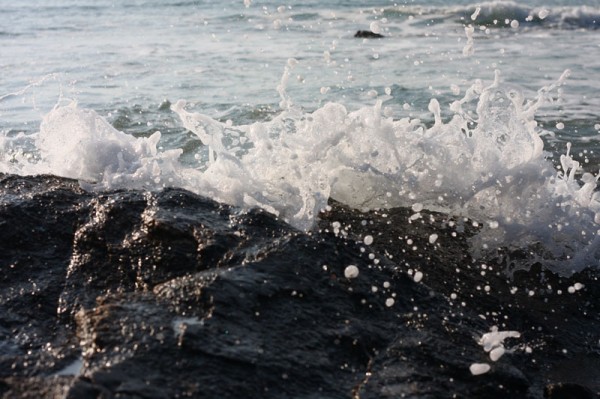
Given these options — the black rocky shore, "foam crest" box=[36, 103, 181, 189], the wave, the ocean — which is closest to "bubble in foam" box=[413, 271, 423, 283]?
the black rocky shore

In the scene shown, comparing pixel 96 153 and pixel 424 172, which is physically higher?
pixel 96 153

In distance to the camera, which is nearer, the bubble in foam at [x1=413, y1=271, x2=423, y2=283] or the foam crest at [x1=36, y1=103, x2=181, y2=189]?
the bubble in foam at [x1=413, y1=271, x2=423, y2=283]

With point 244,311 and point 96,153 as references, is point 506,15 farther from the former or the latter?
point 244,311

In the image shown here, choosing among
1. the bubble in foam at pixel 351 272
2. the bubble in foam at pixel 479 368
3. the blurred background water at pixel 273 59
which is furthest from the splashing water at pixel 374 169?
the bubble in foam at pixel 479 368

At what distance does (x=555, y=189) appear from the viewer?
382 cm

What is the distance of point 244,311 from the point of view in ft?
A: 7.80

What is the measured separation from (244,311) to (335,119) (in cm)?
192

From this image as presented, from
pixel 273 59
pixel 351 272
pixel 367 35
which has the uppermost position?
pixel 351 272

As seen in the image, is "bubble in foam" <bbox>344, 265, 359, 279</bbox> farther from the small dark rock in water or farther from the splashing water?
the small dark rock in water

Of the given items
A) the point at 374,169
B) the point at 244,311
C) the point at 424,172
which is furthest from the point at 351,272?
the point at 424,172

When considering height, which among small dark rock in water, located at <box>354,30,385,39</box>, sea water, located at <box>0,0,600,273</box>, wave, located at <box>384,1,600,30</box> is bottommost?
wave, located at <box>384,1,600,30</box>

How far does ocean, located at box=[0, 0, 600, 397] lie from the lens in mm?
3732

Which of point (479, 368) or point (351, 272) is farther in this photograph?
point (351, 272)

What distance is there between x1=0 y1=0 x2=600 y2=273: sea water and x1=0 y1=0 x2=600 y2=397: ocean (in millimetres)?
15
